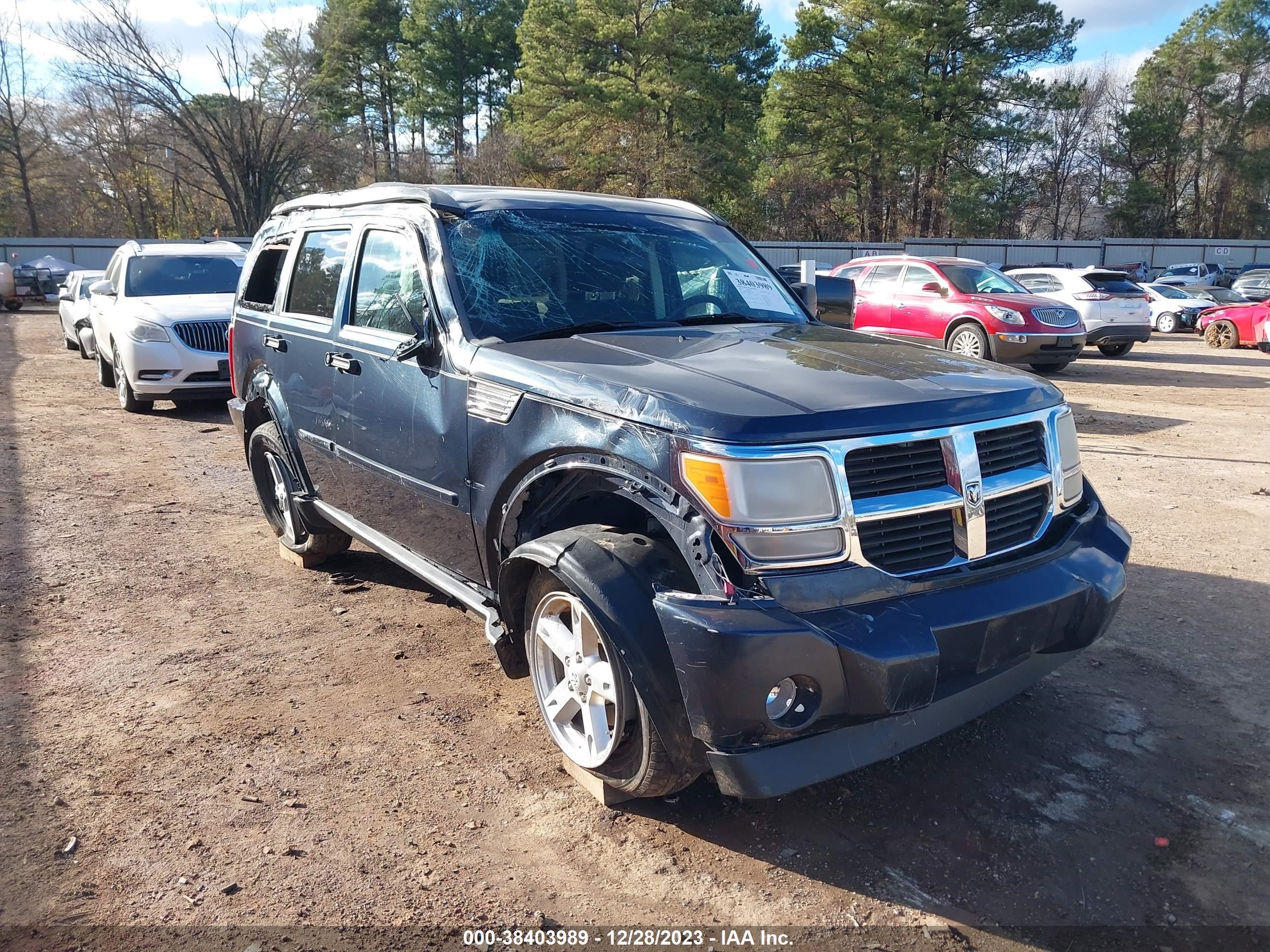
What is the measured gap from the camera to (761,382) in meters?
2.94

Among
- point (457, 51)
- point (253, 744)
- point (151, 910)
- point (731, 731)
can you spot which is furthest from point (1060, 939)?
point (457, 51)

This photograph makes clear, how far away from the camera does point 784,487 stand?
2631 mm

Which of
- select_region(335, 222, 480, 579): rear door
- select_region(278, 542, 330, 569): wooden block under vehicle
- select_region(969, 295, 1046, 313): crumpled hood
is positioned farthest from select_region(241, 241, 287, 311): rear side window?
select_region(969, 295, 1046, 313): crumpled hood

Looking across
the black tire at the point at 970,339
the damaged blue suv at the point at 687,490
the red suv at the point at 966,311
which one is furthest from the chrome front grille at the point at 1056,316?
the damaged blue suv at the point at 687,490

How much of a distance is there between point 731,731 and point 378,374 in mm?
2281

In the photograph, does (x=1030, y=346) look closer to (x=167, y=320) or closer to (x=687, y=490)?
(x=167, y=320)

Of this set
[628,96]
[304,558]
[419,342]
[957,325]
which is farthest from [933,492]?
[628,96]

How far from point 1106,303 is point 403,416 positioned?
1630 centimetres

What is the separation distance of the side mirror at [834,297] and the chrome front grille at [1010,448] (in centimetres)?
198

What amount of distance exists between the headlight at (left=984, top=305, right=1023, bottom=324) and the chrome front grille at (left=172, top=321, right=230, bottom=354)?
10179 millimetres

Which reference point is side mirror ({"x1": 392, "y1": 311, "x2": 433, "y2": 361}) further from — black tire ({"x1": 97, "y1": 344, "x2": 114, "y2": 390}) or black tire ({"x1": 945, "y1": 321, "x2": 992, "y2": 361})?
black tire ({"x1": 945, "y1": 321, "x2": 992, "y2": 361})

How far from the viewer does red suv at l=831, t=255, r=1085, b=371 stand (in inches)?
532

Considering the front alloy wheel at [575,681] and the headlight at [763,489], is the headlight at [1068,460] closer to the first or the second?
the headlight at [763,489]

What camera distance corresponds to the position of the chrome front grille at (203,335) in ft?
34.3
